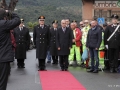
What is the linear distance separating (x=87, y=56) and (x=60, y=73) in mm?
1720

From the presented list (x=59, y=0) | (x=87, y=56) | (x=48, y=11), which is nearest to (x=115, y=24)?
(x=87, y=56)

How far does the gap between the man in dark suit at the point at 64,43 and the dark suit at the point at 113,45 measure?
55.0 inches

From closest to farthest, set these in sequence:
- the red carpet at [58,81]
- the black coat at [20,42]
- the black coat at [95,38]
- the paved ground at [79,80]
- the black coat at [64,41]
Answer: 1. the red carpet at [58,81]
2. the paved ground at [79,80]
3. the black coat at [95,38]
4. the black coat at [64,41]
5. the black coat at [20,42]

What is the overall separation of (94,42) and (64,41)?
1165mm

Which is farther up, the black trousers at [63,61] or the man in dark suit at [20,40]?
the man in dark suit at [20,40]

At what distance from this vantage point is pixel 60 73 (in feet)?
41.7

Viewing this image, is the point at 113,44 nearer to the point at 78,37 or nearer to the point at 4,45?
the point at 78,37

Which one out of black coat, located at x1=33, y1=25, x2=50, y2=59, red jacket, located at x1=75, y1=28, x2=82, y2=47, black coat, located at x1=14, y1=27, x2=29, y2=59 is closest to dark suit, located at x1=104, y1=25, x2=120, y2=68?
red jacket, located at x1=75, y1=28, x2=82, y2=47

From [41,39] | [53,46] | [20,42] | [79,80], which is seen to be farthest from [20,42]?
[79,80]

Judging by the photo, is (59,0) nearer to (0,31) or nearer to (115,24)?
(115,24)

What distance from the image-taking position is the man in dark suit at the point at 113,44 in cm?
1289

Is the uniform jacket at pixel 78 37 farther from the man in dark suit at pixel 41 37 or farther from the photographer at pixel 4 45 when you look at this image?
the photographer at pixel 4 45

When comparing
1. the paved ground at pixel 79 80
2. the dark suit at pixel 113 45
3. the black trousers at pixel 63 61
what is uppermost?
the dark suit at pixel 113 45

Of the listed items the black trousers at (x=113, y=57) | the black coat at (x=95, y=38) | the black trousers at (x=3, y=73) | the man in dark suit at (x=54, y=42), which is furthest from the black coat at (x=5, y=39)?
the man in dark suit at (x=54, y=42)
